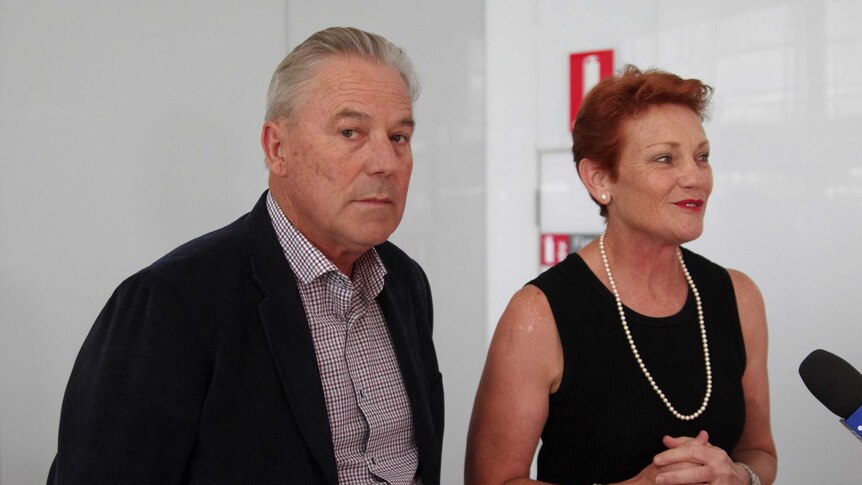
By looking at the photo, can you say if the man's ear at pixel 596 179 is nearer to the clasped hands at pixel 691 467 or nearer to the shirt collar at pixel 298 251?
the clasped hands at pixel 691 467

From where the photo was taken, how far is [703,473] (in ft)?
4.55

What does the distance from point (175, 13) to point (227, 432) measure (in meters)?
1.03

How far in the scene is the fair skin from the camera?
4.00 ft

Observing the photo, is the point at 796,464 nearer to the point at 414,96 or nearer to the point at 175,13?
the point at 414,96

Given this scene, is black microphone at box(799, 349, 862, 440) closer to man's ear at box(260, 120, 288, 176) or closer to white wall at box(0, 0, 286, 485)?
man's ear at box(260, 120, 288, 176)

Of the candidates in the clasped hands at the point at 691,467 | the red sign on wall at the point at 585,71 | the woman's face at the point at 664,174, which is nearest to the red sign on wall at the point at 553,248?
the red sign on wall at the point at 585,71

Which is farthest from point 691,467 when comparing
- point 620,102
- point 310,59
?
point 310,59

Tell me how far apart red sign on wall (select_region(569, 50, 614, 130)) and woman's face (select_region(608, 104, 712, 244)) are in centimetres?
147

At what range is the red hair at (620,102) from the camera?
1.57 metres

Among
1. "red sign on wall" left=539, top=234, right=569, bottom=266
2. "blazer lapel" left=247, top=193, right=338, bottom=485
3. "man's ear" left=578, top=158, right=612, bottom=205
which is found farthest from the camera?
"red sign on wall" left=539, top=234, right=569, bottom=266

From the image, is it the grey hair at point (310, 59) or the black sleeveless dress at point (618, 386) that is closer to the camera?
the grey hair at point (310, 59)

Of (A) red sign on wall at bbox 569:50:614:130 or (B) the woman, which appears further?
(A) red sign on wall at bbox 569:50:614:130

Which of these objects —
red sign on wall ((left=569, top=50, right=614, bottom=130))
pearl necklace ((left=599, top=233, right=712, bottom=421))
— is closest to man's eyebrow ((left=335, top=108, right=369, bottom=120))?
pearl necklace ((left=599, top=233, right=712, bottom=421))

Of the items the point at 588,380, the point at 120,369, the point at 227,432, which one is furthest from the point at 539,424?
the point at 120,369
